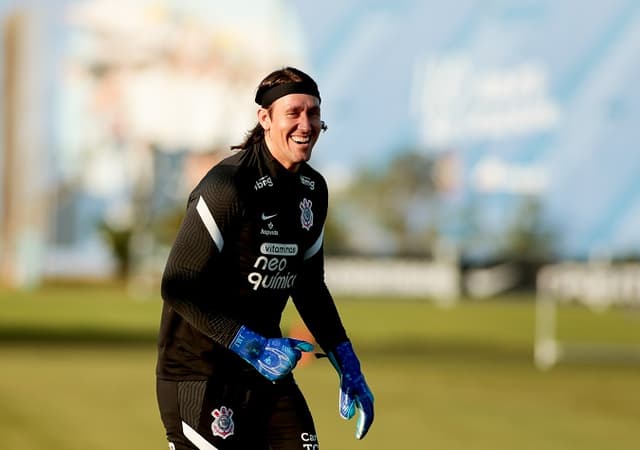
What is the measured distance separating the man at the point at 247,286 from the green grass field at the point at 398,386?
267 inches

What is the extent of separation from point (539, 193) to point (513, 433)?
52.3 m

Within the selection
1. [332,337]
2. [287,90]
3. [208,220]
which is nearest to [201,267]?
[208,220]

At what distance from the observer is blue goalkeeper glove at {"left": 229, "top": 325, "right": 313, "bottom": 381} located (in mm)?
5328

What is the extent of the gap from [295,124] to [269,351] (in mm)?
899

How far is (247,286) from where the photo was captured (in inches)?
219

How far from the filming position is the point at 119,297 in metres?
45.1

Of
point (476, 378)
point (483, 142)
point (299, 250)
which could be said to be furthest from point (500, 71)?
point (299, 250)

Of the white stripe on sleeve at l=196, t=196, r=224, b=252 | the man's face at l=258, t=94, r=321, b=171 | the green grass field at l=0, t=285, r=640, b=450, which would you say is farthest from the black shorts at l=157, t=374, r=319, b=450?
the green grass field at l=0, t=285, r=640, b=450

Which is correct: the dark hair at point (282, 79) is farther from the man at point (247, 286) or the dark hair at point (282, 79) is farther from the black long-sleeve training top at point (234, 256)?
the black long-sleeve training top at point (234, 256)

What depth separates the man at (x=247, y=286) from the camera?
5391 mm

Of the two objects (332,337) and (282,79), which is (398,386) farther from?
(282,79)

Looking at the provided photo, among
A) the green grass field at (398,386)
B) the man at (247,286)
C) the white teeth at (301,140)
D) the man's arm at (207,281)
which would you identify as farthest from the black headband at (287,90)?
the green grass field at (398,386)

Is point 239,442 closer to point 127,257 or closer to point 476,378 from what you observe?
point 476,378

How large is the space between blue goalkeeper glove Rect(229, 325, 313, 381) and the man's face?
2.38 feet
